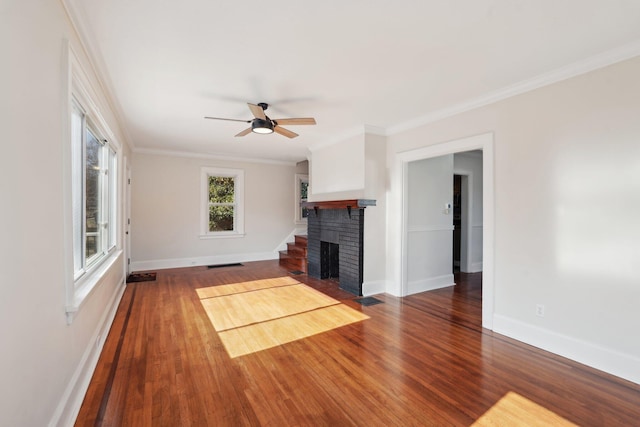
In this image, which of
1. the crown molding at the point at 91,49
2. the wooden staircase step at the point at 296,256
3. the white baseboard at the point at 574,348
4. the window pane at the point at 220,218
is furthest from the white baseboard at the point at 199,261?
the white baseboard at the point at 574,348

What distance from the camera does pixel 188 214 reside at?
21.7ft

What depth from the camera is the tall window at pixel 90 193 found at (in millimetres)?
2357

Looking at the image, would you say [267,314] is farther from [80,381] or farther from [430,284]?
[430,284]

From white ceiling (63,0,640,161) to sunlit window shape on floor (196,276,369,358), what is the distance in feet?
8.29

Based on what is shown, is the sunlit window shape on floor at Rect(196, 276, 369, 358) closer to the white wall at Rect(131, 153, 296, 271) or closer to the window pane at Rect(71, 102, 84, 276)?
the window pane at Rect(71, 102, 84, 276)

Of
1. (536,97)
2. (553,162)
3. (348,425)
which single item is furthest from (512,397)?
(536,97)

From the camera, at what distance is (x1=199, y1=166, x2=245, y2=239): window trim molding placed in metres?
6.76

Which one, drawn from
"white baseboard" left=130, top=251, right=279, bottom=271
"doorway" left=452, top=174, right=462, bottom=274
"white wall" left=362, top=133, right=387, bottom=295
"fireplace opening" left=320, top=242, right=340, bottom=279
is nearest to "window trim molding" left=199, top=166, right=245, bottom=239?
"white baseboard" left=130, top=251, right=279, bottom=271

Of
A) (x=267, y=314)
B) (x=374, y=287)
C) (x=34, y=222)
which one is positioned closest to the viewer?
(x=34, y=222)

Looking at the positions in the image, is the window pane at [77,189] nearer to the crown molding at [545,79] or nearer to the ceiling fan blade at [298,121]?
the ceiling fan blade at [298,121]

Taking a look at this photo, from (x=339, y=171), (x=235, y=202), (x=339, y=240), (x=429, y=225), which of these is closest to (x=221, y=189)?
(x=235, y=202)

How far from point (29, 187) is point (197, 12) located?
1.43 m

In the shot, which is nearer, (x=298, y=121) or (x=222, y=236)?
(x=298, y=121)

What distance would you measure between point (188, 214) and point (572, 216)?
6.47 meters
